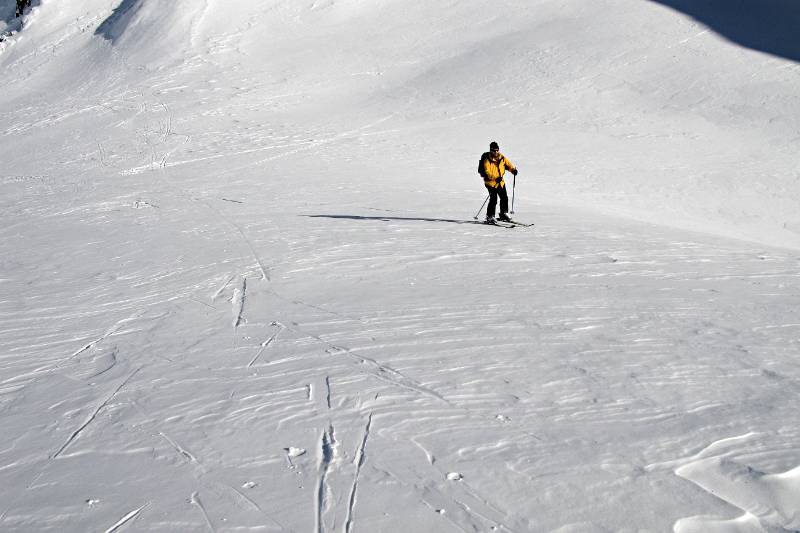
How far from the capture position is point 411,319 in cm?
719

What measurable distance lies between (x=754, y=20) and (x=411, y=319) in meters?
26.5

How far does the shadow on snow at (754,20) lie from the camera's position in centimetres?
2582

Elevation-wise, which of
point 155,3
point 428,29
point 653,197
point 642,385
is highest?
point 155,3

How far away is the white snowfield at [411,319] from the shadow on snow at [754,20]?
254 centimetres

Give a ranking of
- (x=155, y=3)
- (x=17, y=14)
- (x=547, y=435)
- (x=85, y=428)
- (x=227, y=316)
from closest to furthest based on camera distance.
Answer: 1. (x=547, y=435)
2. (x=85, y=428)
3. (x=227, y=316)
4. (x=155, y=3)
5. (x=17, y=14)

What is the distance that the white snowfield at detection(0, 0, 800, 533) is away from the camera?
4227 mm

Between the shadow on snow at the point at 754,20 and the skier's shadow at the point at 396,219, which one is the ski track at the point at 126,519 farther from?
the shadow on snow at the point at 754,20

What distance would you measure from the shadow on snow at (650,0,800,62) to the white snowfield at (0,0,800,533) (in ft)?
8.33

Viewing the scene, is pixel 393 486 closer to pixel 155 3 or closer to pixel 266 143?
pixel 266 143

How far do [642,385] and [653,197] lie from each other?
1189cm

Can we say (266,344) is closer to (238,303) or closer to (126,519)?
(238,303)

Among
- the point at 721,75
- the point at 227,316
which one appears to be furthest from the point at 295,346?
the point at 721,75

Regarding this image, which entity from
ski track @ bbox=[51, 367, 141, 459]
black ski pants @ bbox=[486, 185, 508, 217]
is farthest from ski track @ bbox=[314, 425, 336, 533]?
black ski pants @ bbox=[486, 185, 508, 217]

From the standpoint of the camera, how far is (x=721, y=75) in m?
23.8
